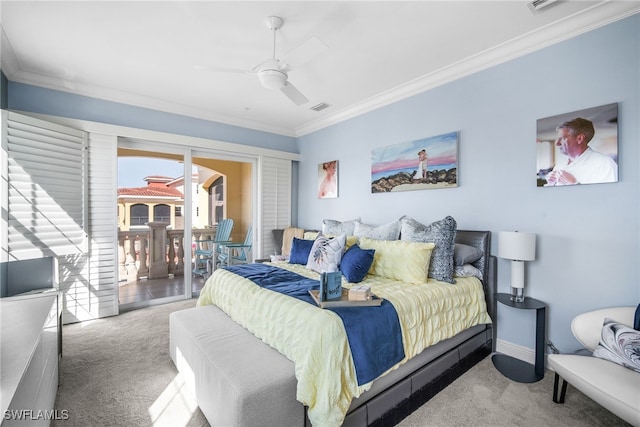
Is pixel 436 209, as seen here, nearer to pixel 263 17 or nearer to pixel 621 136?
pixel 621 136

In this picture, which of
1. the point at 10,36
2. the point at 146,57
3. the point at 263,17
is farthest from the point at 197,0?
the point at 10,36

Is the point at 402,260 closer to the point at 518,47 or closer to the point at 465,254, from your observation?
the point at 465,254

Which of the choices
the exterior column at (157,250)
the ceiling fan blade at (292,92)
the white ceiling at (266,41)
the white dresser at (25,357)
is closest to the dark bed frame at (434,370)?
the white dresser at (25,357)

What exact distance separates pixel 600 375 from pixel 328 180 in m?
3.58

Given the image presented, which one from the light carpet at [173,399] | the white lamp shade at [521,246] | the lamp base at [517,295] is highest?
the white lamp shade at [521,246]

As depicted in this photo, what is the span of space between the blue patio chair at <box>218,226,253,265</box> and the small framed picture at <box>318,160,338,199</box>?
1371 mm

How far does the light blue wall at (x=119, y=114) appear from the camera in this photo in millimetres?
3115

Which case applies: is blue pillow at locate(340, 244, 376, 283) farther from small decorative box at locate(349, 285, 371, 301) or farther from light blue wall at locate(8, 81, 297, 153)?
light blue wall at locate(8, 81, 297, 153)

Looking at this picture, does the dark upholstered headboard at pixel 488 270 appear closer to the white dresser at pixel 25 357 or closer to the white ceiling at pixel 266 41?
the white ceiling at pixel 266 41

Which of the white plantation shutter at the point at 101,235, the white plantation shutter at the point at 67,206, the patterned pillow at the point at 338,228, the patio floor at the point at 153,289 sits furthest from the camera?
the patio floor at the point at 153,289

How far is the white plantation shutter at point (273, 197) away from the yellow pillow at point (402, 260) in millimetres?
2500

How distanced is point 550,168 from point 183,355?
3259 millimetres

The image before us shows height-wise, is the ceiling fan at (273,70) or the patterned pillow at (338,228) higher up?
the ceiling fan at (273,70)

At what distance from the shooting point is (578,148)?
2.22 m
